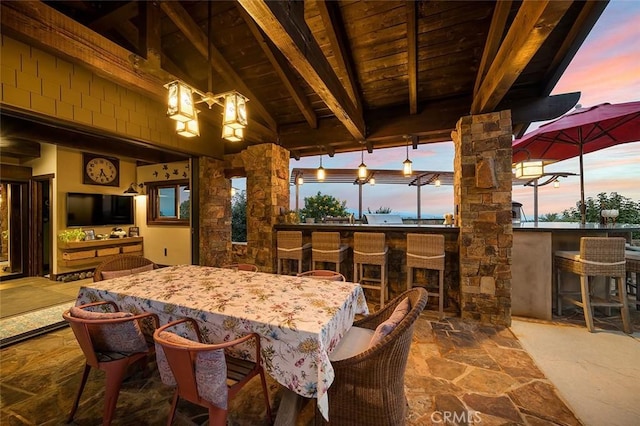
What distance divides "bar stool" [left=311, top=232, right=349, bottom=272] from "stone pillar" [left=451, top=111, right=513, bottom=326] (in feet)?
5.51

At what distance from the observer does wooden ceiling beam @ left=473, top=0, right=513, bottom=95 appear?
6.83 feet

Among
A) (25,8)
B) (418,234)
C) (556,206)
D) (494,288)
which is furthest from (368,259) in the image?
(556,206)

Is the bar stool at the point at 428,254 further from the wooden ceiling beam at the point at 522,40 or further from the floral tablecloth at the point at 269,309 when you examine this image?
the wooden ceiling beam at the point at 522,40

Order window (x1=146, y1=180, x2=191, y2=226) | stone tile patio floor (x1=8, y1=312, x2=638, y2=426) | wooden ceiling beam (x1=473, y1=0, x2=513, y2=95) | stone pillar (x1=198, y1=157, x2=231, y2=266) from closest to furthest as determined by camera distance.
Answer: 1. stone tile patio floor (x1=8, y1=312, x2=638, y2=426)
2. wooden ceiling beam (x1=473, y1=0, x2=513, y2=95)
3. stone pillar (x1=198, y1=157, x2=231, y2=266)
4. window (x1=146, y1=180, x2=191, y2=226)

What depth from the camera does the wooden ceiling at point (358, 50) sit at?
1.97 metres

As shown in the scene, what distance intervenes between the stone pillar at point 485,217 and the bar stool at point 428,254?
1.09ft

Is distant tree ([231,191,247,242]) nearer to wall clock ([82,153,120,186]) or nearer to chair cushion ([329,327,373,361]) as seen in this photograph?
wall clock ([82,153,120,186])

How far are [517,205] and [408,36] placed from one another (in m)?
3.03

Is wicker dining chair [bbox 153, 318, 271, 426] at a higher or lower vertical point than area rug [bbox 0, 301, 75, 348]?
higher

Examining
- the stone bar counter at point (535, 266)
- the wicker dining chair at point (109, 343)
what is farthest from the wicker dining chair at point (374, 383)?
the stone bar counter at point (535, 266)

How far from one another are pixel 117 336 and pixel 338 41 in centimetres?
329

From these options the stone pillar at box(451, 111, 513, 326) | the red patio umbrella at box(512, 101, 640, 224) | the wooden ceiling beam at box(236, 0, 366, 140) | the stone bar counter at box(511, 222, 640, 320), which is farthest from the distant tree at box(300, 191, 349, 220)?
the stone bar counter at box(511, 222, 640, 320)

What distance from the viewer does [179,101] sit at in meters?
1.92

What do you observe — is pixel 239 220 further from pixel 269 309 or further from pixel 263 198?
pixel 269 309
